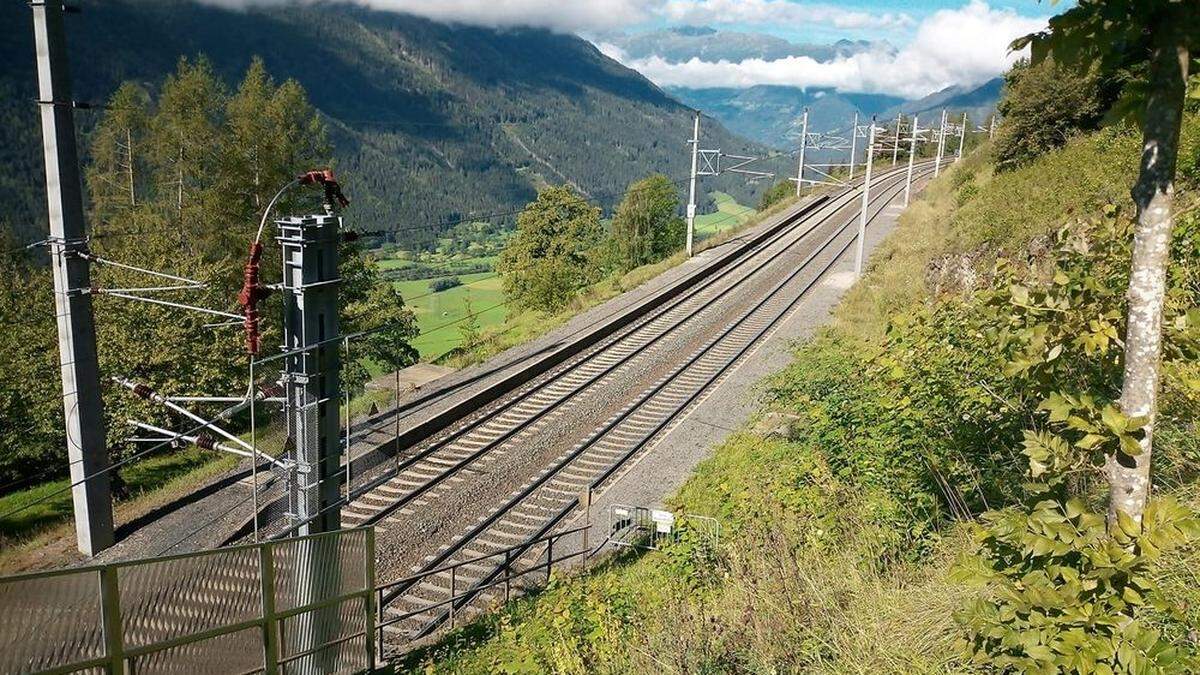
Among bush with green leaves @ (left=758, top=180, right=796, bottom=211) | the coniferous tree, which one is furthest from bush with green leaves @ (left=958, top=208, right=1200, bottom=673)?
bush with green leaves @ (left=758, top=180, right=796, bottom=211)

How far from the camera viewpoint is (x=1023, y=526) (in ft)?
10.4

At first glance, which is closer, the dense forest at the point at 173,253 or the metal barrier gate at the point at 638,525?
the metal barrier gate at the point at 638,525

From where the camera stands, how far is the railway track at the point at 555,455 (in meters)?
12.5

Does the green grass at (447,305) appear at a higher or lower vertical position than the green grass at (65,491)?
lower

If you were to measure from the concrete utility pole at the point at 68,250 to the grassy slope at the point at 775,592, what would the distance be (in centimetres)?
658

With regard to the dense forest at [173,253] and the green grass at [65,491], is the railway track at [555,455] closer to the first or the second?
the dense forest at [173,253]

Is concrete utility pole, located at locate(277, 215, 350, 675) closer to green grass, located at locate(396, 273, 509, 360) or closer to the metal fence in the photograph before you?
the metal fence

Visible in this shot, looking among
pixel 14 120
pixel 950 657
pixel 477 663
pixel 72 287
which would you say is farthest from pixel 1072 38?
pixel 14 120

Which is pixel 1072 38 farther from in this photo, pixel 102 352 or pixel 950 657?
pixel 102 352

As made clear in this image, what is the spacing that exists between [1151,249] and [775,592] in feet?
13.7

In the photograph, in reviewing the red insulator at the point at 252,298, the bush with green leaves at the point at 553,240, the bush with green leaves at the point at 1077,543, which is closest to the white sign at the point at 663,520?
the red insulator at the point at 252,298

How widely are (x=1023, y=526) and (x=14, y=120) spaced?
511 ft

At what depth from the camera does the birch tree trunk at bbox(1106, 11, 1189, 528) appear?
2.81 m

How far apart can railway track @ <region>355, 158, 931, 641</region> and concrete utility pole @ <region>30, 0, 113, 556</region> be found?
13.5 feet
